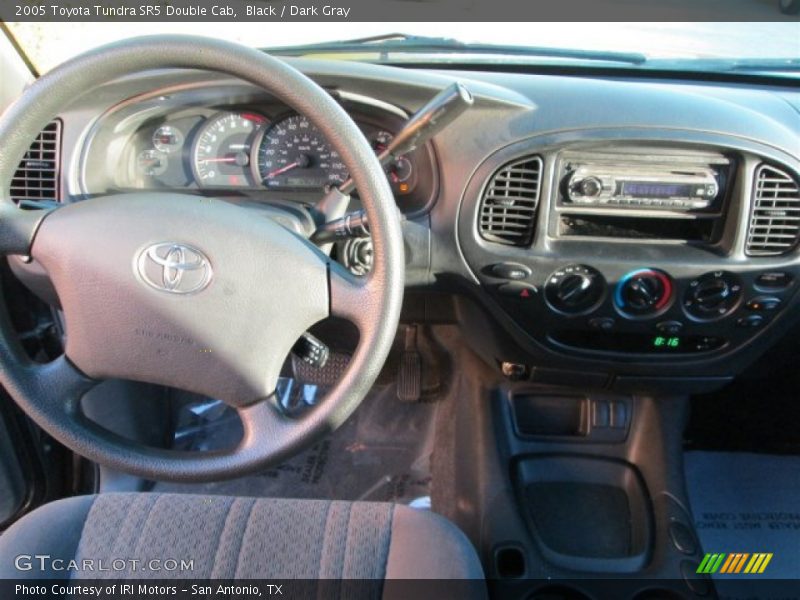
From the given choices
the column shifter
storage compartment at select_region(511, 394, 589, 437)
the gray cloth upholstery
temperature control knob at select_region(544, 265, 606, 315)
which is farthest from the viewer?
storage compartment at select_region(511, 394, 589, 437)

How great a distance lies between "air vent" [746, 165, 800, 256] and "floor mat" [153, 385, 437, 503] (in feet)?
3.85

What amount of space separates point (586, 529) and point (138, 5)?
1.80 m

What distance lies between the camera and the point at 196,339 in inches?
47.1

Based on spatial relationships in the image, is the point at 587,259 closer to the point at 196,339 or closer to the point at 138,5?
the point at 196,339

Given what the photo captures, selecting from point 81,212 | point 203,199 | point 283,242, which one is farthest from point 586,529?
point 81,212

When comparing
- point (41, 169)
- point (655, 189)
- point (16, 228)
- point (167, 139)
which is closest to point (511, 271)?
point (655, 189)

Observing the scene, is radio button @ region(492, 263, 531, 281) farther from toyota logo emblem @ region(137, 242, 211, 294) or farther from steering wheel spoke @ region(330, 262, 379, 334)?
toyota logo emblem @ region(137, 242, 211, 294)

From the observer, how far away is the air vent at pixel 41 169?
1556mm

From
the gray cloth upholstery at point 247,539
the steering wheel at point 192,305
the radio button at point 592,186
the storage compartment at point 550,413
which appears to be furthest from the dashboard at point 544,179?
the gray cloth upholstery at point 247,539

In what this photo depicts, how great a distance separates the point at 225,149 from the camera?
165cm

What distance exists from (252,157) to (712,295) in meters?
1.14

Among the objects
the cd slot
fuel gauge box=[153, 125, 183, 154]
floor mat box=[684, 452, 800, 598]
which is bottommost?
floor mat box=[684, 452, 800, 598]

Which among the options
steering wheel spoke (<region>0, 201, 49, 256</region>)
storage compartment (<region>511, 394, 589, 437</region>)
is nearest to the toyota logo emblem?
steering wheel spoke (<region>0, 201, 49, 256</region>)

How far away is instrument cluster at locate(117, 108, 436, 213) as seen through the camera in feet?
5.19
